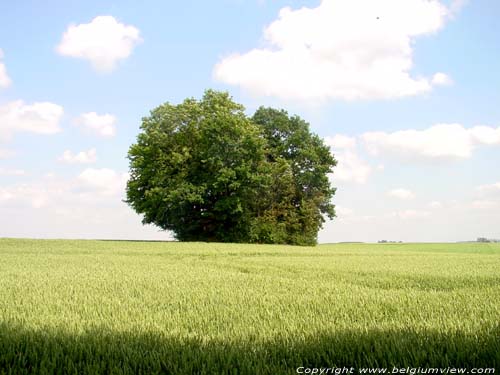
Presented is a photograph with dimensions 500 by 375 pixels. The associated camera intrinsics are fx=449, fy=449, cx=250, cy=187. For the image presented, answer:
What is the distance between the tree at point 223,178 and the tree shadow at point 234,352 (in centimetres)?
3141

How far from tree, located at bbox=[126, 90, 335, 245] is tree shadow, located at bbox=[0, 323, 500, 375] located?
31.4 m

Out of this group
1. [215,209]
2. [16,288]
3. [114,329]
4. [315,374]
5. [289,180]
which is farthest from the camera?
[289,180]

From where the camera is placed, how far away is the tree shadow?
10.9ft

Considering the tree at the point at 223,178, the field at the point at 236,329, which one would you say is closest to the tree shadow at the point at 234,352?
the field at the point at 236,329

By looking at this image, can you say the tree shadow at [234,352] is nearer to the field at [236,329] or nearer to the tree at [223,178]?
the field at [236,329]

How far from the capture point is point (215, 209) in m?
37.5

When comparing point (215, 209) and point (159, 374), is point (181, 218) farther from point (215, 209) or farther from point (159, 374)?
point (159, 374)

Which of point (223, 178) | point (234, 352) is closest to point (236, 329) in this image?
point (234, 352)

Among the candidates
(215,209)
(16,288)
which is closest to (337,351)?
(16,288)

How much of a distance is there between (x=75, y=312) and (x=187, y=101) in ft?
128

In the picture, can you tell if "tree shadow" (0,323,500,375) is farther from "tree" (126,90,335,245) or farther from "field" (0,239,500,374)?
"tree" (126,90,335,245)

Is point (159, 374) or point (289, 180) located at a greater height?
point (289, 180)

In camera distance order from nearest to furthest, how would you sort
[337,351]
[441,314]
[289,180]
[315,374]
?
[315,374], [337,351], [441,314], [289,180]

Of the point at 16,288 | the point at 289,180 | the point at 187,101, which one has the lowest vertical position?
the point at 16,288
